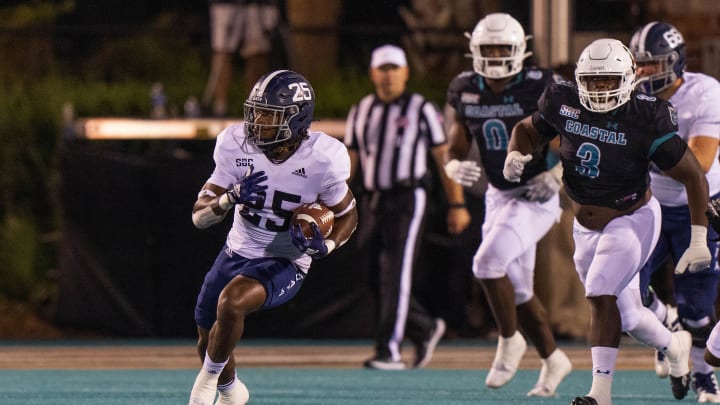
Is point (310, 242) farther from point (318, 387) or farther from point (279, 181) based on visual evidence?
point (318, 387)

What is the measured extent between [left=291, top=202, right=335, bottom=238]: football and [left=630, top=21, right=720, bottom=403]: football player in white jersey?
1.93m

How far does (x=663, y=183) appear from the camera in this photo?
8492 mm

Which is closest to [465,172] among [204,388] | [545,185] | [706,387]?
[545,185]

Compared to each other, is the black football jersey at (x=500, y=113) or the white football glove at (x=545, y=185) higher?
the black football jersey at (x=500, y=113)

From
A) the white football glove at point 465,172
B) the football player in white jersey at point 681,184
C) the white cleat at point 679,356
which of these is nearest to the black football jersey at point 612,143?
the white cleat at point 679,356

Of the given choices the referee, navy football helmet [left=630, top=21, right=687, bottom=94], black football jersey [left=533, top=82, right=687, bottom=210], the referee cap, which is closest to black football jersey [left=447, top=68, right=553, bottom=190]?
navy football helmet [left=630, top=21, right=687, bottom=94]

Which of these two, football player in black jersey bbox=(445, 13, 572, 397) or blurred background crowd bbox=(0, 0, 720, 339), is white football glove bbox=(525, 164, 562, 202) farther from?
blurred background crowd bbox=(0, 0, 720, 339)

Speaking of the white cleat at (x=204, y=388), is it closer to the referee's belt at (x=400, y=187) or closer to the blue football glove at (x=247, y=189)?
the blue football glove at (x=247, y=189)

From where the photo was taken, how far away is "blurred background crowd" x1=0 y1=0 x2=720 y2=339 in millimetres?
12305

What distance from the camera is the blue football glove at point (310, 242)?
6953 millimetres

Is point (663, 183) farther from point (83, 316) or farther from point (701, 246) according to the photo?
point (83, 316)

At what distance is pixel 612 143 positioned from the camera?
24.2ft

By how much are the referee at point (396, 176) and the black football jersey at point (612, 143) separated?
2949 millimetres

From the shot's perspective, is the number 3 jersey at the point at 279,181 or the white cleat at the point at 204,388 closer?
the white cleat at the point at 204,388
